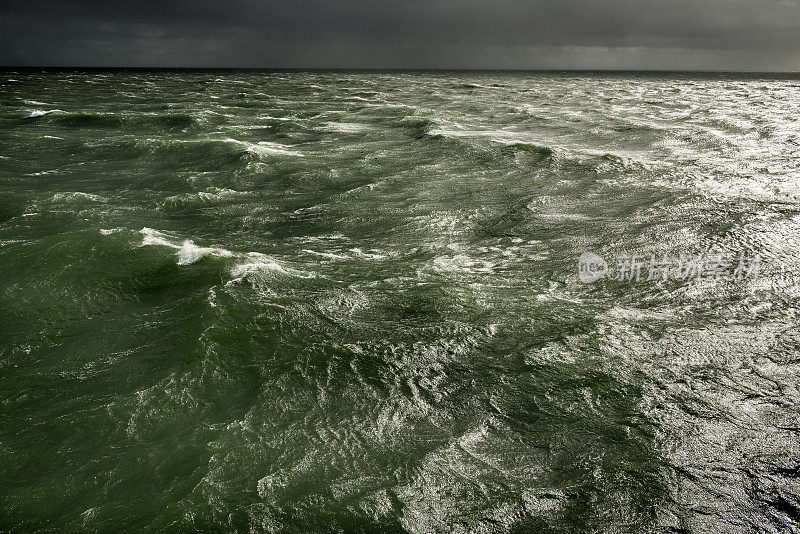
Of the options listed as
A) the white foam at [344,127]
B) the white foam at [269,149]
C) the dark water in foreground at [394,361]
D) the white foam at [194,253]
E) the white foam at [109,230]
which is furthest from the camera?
the white foam at [344,127]

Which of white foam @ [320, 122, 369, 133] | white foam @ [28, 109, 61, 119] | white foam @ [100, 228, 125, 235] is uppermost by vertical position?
white foam @ [28, 109, 61, 119]

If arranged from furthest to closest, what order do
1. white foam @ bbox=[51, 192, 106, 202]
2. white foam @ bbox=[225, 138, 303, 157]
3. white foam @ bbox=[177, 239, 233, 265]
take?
1. white foam @ bbox=[225, 138, 303, 157]
2. white foam @ bbox=[51, 192, 106, 202]
3. white foam @ bbox=[177, 239, 233, 265]

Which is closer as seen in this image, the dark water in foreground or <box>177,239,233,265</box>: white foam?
the dark water in foreground

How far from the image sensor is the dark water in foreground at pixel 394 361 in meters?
4.64

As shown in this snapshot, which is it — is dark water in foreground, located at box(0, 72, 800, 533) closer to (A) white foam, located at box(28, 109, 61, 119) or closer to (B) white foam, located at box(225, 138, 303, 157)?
(B) white foam, located at box(225, 138, 303, 157)

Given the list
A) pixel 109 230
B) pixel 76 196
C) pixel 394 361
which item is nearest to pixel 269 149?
pixel 76 196

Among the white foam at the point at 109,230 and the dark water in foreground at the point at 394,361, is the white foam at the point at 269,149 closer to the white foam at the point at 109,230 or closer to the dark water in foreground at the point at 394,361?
the dark water in foreground at the point at 394,361

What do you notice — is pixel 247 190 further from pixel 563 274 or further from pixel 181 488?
pixel 181 488

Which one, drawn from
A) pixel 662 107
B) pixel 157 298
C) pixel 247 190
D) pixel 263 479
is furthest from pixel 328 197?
pixel 662 107

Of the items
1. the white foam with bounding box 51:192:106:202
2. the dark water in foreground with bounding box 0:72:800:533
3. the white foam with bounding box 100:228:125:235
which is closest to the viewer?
the dark water in foreground with bounding box 0:72:800:533

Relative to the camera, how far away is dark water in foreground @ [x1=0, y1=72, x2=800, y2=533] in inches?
183

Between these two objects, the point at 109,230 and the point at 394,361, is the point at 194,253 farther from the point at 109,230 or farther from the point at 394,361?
the point at 394,361

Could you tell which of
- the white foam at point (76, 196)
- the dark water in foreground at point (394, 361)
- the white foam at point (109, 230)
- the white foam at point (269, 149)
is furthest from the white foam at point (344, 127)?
the white foam at point (109, 230)

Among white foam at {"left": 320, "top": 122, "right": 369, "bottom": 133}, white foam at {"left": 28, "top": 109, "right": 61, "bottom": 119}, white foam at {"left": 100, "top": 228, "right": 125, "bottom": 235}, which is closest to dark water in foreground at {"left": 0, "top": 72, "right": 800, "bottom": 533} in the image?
white foam at {"left": 100, "top": 228, "right": 125, "bottom": 235}
